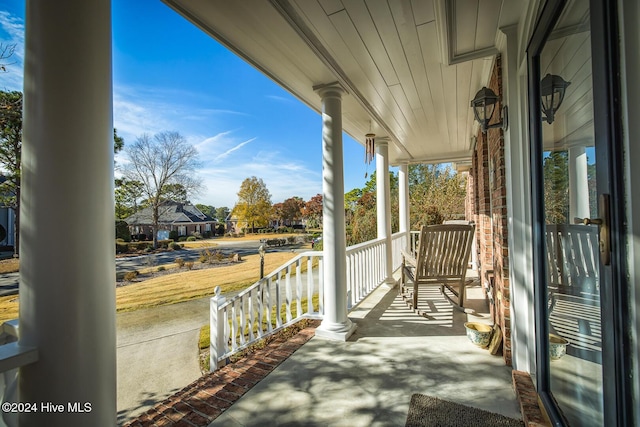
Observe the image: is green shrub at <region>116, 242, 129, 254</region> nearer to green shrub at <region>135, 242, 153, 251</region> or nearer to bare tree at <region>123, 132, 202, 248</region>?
green shrub at <region>135, 242, 153, 251</region>

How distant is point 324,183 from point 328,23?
1.41 meters

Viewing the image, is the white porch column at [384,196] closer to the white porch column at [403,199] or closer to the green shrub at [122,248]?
the white porch column at [403,199]

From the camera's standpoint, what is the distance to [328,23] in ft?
6.43

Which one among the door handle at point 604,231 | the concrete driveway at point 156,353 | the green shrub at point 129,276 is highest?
the door handle at point 604,231

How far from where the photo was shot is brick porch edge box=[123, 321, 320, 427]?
5.66 feet

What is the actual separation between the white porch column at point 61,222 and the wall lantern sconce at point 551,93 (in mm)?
→ 1882

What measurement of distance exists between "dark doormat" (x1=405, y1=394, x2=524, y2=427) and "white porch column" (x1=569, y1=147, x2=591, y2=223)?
4.05ft

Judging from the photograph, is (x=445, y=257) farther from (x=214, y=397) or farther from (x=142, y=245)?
(x=142, y=245)

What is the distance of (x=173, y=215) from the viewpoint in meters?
5.37

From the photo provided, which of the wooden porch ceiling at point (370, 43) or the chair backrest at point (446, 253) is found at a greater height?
the wooden porch ceiling at point (370, 43)

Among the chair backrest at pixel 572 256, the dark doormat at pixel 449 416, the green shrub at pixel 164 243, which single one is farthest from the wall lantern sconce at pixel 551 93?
the green shrub at pixel 164 243

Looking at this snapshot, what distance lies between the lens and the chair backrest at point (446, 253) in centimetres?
348

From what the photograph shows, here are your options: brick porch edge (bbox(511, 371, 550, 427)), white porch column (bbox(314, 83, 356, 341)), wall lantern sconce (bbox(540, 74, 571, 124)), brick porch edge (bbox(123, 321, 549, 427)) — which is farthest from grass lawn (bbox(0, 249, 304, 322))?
wall lantern sconce (bbox(540, 74, 571, 124))

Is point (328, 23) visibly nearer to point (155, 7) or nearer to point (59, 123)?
point (59, 123)
